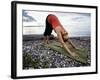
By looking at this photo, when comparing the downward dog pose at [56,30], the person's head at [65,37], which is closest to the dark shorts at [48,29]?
the downward dog pose at [56,30]

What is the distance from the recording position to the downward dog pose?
195cm

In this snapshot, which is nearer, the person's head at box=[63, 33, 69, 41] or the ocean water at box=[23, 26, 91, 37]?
the ocean water at box=[23, 26, 91, 37]

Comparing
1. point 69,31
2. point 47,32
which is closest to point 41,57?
point 47,32

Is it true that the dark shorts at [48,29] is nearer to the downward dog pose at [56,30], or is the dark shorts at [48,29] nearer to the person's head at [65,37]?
the downward dog pose at [56,30]

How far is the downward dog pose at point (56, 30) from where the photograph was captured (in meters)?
1.95

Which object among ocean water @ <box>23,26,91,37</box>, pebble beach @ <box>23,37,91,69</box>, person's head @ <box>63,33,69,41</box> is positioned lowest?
pebble beach @ <box>23,37,91,69</box>

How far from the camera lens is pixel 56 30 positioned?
6.53 feet

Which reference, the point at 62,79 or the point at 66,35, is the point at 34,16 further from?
the point at 62,79

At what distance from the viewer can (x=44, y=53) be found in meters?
1.92

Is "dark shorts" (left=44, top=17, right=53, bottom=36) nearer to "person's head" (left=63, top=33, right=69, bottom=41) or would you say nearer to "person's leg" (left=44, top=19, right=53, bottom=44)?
"person's leg" (left=44, top=19, right=53, bottom=44)

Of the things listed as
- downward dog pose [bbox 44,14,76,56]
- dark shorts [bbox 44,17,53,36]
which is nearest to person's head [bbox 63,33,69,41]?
downward dog pose [bbox 44,14,76,56]

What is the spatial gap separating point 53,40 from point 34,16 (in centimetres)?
26

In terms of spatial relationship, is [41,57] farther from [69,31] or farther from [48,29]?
[69,31]
